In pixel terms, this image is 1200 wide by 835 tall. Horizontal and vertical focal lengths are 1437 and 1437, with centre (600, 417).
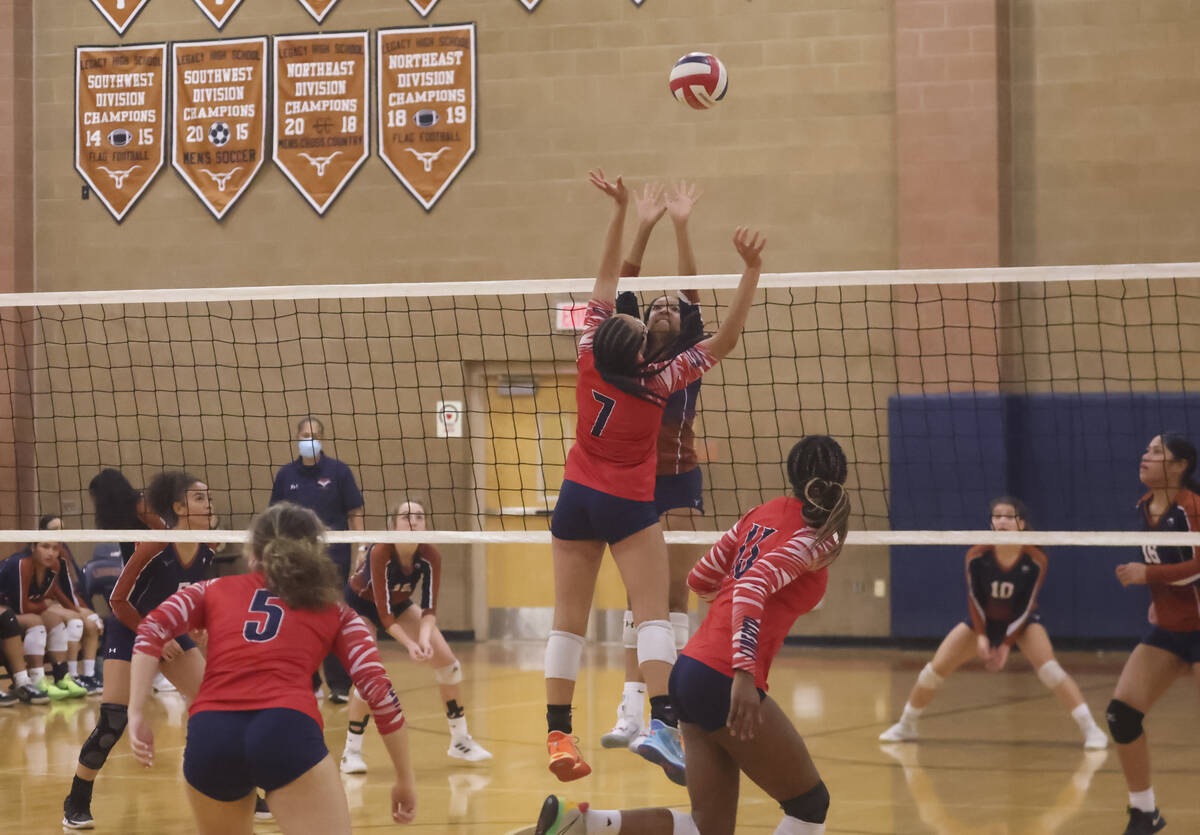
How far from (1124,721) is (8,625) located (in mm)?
7617

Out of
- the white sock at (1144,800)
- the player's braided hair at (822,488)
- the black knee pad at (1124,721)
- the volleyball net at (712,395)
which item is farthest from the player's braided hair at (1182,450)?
the volleyball net at (712,395)

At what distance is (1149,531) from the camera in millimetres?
6117

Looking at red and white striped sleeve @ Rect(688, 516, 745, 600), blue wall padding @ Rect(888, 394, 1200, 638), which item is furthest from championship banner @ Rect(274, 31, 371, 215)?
red and white striped sleeve @ Rect(688, 516, 745, 600)

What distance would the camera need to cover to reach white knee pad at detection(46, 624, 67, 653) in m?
10.8

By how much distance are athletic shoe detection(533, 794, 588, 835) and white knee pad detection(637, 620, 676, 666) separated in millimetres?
813

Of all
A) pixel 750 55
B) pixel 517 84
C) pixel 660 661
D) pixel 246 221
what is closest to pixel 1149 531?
pixel 660 661

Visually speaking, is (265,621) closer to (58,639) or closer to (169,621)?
(169,621)

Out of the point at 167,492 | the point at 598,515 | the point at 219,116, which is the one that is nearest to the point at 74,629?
the point at 167,492

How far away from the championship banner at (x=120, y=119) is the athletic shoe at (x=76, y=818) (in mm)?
8571

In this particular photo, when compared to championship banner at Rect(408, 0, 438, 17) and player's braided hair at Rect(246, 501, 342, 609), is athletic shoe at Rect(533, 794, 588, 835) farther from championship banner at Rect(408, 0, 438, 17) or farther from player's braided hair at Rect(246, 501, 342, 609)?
championship banner at Rect(408, 0, 438, 17)

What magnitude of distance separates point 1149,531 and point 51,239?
11.2m

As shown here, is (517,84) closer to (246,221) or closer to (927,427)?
(246,221)

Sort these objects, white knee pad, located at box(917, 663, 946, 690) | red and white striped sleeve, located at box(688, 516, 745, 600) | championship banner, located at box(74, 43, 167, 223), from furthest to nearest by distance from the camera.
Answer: championship banner, located at box(74, 43, 167, 223) → white knee pad, located at box(917, 663, 946, 690) → red and white striped sleeve, located at box(688, 516, 745, 600)

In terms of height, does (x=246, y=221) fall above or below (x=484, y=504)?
above
